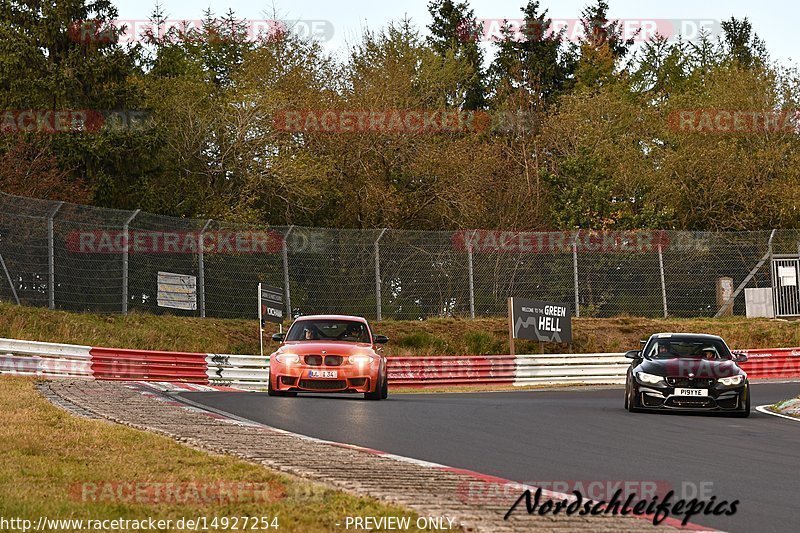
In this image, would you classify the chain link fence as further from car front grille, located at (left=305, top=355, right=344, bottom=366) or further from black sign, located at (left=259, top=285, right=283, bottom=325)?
car front grille, located at (left=305, top=355, right=344, bottom=366)

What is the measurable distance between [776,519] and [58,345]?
1845 cm

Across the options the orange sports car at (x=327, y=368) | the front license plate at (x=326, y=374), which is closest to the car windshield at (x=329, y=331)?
the orange sports car at (x=327, y=368)

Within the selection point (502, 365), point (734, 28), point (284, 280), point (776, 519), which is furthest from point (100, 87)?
point (734, 28)

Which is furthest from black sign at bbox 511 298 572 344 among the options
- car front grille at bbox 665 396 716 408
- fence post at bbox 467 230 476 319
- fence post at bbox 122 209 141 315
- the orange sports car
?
car front grille at bbox 665 396 716 408

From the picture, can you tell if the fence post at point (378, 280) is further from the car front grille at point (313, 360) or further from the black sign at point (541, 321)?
the car front grille at point (313, 360)

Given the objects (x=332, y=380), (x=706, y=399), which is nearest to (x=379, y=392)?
(x=332, y=380)

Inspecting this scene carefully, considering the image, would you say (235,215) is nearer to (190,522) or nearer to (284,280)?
(284,280)

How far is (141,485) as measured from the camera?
854 centimetres

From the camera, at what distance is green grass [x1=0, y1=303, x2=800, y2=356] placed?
28.2 metres

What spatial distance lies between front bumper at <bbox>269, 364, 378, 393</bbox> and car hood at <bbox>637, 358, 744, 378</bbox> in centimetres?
435

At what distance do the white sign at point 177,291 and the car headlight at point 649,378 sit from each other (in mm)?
14491

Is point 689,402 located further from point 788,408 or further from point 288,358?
point 288,358

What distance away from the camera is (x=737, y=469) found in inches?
437

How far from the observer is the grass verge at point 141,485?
7.38m
